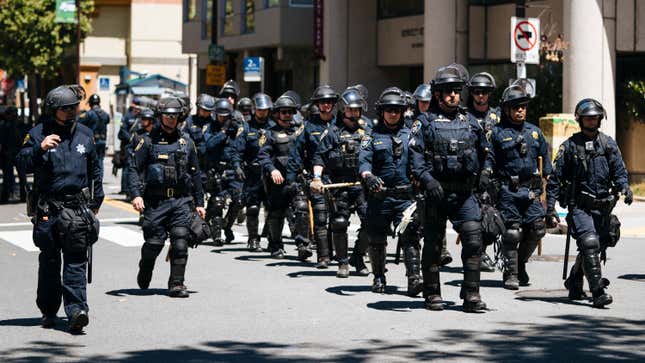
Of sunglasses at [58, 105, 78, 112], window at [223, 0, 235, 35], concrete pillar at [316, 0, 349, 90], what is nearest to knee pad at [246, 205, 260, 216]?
sunglasses at [58, 105, 78, 112]

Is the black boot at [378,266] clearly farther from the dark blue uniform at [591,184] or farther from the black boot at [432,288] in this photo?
the dark blue uniform at [591,184]

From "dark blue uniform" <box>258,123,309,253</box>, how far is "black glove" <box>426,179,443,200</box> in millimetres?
4478

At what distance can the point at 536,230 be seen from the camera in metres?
12.0

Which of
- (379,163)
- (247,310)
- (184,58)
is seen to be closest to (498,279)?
(379,163)

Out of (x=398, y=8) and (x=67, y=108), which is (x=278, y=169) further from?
(x=398, y=8)

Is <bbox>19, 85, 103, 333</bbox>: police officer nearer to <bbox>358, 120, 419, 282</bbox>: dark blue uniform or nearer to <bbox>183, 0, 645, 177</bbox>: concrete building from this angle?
<bbox>358, 120, 419, 282</bbox>: dark blue uniform

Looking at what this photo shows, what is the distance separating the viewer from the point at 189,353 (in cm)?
837

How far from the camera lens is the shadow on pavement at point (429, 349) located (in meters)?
8.19

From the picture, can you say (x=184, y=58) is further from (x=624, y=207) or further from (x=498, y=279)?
(x=498, y=279)

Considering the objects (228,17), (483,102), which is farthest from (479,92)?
(228,17)

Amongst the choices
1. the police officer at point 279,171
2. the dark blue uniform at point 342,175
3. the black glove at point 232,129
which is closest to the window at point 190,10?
the black glove at point 232,129

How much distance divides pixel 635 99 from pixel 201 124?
11.0 meters

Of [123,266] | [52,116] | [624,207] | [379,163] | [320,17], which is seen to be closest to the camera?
[52,116]

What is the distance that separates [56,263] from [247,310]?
1718 mm
